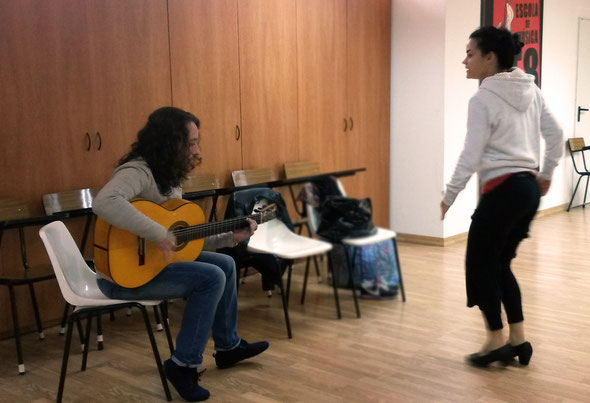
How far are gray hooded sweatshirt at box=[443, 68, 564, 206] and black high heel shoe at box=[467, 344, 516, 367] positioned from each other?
724 millimetres

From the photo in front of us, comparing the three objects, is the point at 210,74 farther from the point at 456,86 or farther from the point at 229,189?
the point at 456,86

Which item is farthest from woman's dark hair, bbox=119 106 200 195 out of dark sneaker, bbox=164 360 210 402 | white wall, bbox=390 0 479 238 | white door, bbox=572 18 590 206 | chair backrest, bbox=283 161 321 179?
white door, bbox=572 18 590 206

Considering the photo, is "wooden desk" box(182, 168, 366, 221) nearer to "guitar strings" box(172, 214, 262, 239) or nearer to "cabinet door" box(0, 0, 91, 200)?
"cabinet door" box(0, 0, 91, 200)

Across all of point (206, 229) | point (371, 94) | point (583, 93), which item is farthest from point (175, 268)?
point (583, 93)

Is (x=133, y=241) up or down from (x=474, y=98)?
down

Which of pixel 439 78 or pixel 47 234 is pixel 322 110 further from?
pixel 47 234

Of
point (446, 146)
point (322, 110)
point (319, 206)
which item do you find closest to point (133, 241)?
point (319, 206)

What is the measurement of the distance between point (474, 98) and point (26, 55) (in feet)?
7.50

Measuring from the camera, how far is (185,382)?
2695 millimetres

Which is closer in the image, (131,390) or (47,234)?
(47,234)

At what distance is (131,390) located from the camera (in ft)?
9.36

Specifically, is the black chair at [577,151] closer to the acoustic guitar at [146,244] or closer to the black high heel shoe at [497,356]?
the black high heel shoe at [497,356]

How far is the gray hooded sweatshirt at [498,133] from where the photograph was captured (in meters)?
2.80

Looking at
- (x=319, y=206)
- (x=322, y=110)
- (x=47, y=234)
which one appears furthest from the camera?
(x=322, y=110)
